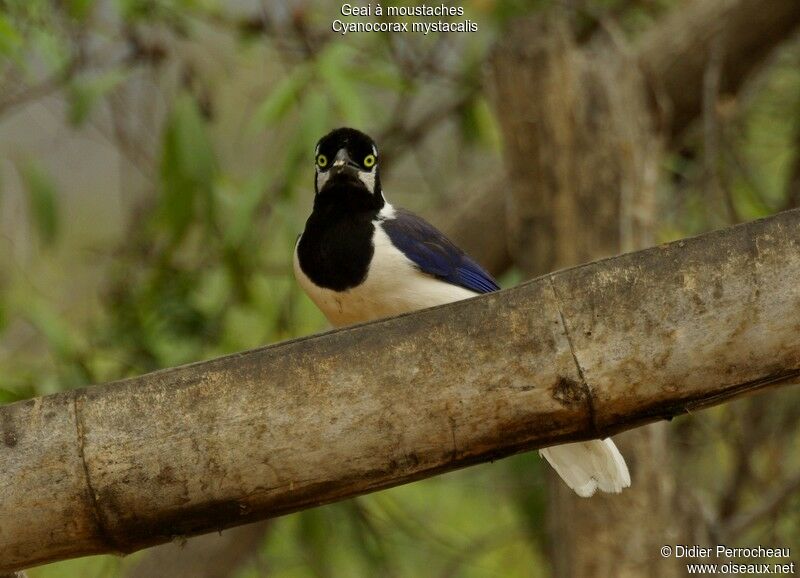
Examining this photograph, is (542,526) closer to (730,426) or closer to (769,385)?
(730,426)

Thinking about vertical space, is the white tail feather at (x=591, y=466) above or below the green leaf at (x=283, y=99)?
below

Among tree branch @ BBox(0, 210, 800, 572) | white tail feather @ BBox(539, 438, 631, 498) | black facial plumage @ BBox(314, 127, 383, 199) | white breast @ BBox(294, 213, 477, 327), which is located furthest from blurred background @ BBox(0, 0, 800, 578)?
tree branch @ BBox(0, 210, 800, 572)

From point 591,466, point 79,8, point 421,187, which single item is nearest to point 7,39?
point 79,8

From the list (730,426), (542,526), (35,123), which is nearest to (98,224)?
(35,123)

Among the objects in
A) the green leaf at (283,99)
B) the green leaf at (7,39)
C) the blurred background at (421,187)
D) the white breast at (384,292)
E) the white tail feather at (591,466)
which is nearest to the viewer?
the white tail feather at (591,466)

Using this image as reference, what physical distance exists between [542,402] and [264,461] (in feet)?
1.67

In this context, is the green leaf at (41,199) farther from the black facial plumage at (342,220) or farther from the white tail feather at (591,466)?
the white tail feather at (591,466)

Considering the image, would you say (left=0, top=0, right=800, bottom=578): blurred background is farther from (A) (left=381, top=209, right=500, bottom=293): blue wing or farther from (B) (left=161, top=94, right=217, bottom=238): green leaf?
(A) (left=381, top=209, right=500, bottom=293): blue wing

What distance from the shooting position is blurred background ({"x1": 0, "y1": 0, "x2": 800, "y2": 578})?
416cm

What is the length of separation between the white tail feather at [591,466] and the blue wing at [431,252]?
1.88 ft

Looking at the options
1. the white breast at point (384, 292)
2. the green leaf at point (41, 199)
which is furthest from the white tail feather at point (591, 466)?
the green leaf at point (41, 199)

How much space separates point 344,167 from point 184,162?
3.96ft

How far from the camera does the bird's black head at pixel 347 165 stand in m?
3.29

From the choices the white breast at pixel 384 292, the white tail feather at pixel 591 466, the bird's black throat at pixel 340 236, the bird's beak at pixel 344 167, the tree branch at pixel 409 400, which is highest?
the bird's beak at pixel 344 167
